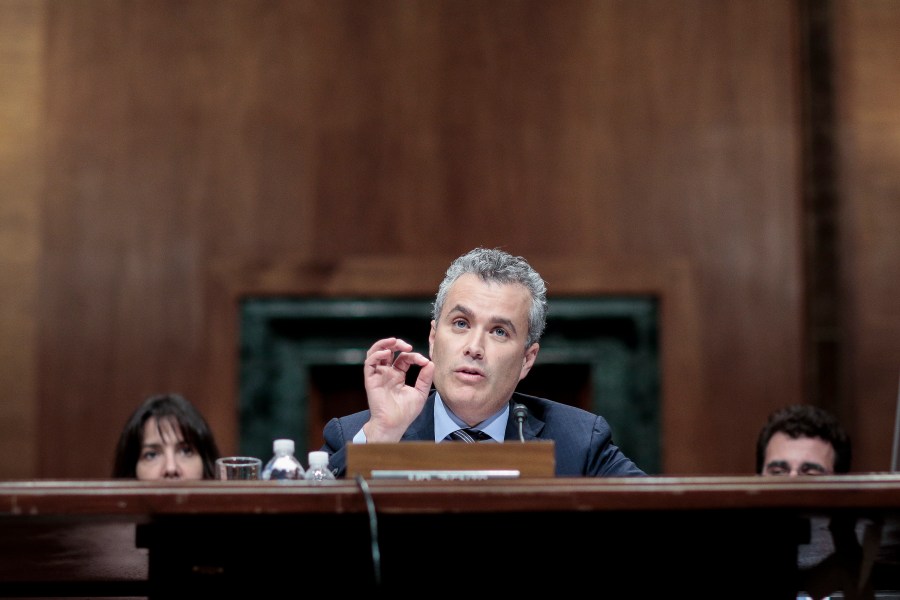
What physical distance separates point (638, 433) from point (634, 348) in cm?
34

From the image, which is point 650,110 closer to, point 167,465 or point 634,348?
point 634,348

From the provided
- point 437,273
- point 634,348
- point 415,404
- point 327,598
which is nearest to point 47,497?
point 327,598

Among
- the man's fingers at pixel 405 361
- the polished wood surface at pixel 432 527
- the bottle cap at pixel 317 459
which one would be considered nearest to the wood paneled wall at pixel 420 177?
the man's fingers at pixel 405 361

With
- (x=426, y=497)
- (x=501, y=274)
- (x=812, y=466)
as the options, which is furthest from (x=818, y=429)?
(x=426, y=497)

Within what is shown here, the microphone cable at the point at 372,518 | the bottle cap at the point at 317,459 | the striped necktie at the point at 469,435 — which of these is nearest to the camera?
the microphone cable at the point at 372,518

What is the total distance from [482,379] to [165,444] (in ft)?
3.93

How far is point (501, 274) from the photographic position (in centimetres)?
260

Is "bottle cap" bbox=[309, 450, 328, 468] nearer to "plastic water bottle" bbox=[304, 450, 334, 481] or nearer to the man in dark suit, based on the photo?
"plastic water bottle" bbox=[304, 450, 334, 481]

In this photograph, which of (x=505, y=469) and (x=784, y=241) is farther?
(x=784, y=241)

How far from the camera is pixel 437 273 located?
4391 mm

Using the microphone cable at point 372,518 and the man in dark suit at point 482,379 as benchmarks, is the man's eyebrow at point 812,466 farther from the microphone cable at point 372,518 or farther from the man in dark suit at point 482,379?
the microphone cable at point 372,518

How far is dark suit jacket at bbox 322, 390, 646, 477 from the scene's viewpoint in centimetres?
243

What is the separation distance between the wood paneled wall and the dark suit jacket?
6.11 ft

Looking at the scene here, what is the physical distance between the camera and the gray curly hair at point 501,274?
2604 mm
